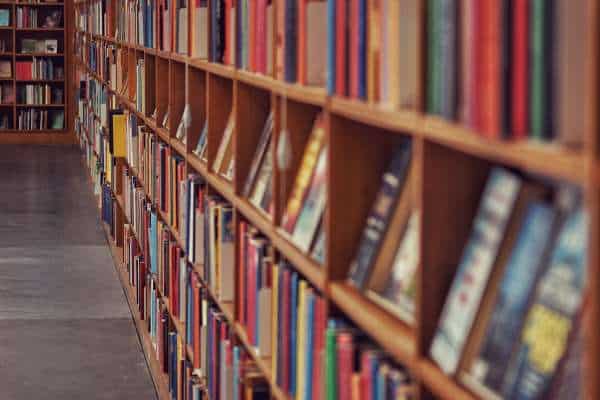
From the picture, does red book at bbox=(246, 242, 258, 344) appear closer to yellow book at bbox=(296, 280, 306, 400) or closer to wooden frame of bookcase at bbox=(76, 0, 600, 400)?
wooden frame of bookcase at bbox=(76, 0, 600, 400)

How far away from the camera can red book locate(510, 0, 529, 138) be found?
4.43 ft

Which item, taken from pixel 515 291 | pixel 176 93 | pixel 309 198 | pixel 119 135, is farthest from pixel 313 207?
pixel 119 135

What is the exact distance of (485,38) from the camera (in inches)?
56.9

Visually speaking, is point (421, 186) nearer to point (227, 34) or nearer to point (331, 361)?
point (331, 361)

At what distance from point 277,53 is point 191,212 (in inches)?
58.2

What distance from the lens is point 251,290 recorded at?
3.01 meters

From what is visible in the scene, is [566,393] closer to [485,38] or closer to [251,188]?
[485,38]

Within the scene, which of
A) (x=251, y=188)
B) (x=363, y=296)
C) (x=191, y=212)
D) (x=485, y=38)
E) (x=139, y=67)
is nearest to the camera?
(x=485, y=38)

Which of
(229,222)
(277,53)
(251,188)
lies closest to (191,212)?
(229,222)

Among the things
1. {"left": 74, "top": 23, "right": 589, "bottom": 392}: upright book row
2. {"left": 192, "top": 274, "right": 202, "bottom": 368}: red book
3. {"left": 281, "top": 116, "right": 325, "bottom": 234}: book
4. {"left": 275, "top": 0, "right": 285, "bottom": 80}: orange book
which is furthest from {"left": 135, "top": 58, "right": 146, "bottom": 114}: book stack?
{"left": 281, "top": 116, "right": 325, "bottom": 234}: book

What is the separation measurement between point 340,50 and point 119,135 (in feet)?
17.3

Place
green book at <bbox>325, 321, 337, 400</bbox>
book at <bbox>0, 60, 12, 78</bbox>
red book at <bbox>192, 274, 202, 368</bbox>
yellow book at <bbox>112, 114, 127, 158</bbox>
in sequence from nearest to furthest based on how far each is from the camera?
1. green book at <bbox>325, 321, 337, 400</bbox>
2. red book at <bbox>192, 274, 202, 368</bbox>
3. yellow book at <bbox>112, 114, 127, 158</bbox>
4. book at <bbox>0, 60, 12, 78</bbox>

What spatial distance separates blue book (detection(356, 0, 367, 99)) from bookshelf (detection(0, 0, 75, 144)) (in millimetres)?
14357

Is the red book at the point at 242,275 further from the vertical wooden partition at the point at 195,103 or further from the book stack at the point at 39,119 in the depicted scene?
the book stack at the point at 39,119
